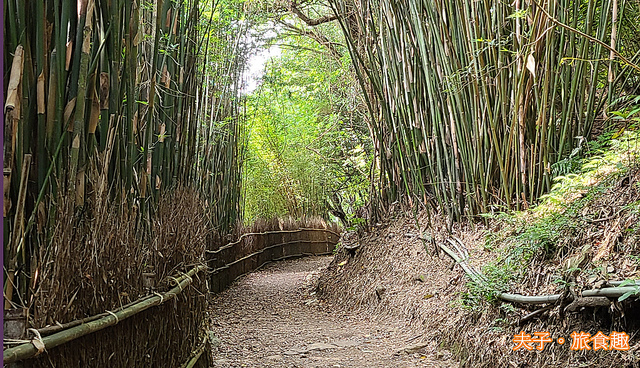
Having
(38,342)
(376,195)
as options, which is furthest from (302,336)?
(38,342)

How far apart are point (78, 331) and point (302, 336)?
2551 mm

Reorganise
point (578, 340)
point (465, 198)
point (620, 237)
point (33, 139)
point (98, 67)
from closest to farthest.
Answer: point (33, 139) → point (98, 67) → point (578, 340) → point (620, 237) → point (465, 198)

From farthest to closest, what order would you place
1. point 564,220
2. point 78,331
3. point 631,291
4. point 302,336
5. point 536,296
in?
1. point 302,336
2. point 564,220
3. point 536,296
4. point 631,291
5. point 78,331

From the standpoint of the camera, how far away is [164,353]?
2.03 meters

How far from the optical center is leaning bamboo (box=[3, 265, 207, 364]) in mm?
1032

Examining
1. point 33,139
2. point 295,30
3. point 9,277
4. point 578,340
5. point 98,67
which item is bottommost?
point 578,340

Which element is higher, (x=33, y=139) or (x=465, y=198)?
(x=33, y=139)

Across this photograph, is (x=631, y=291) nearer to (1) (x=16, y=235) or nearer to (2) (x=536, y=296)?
(2) (x=536, y=296)

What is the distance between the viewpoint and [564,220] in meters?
2.23

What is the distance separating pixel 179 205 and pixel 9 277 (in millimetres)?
1466

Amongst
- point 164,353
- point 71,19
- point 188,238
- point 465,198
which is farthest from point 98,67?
point 465,198

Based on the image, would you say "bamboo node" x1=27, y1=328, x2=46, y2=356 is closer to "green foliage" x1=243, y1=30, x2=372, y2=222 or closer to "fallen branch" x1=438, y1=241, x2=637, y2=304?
"fallen branch" x1=438, y1=241, x2=637, y2=304

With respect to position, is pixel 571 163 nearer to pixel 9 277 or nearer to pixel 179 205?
pixel 179 205

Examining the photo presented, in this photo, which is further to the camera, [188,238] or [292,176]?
[292,176]
